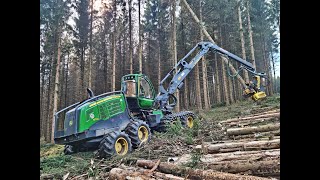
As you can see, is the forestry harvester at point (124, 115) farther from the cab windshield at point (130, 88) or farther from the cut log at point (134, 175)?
the cut log at point (134, 175)

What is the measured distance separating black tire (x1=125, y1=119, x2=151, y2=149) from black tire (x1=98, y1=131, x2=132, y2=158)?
7 cm

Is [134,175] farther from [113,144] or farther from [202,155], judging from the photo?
[202,155]

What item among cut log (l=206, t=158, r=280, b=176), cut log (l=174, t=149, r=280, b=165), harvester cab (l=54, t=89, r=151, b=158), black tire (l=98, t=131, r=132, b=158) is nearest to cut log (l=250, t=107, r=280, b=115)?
cut log (l=174, t=149, r=280, b=165)

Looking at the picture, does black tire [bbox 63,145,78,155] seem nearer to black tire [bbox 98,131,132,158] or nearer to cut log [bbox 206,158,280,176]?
black tire [bbox 98,131,132,158]

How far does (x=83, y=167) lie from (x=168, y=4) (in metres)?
2.46

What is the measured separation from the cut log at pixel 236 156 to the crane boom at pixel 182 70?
3.91 ft

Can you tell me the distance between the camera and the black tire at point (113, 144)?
2.91 meters

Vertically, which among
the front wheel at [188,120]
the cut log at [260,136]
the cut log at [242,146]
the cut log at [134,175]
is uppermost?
the front wheel at [188,120]

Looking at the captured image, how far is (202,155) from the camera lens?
2730mm

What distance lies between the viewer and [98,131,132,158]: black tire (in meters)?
2.91

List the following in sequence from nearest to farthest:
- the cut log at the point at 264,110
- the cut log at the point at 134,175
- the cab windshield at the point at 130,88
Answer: the cut log at the point at 134,175, the cut log at the point at 264,110, the cab windshield at the point at 130,88

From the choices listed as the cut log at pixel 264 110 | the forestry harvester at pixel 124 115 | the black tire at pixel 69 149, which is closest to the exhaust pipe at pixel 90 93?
the forestry harvester at pixel 124 115
